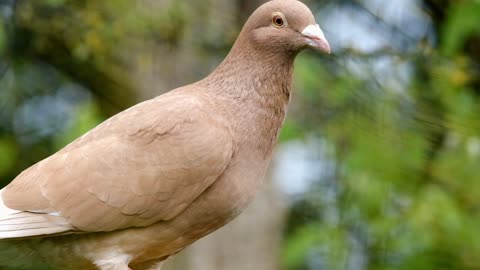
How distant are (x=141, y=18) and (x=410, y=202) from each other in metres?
2.60

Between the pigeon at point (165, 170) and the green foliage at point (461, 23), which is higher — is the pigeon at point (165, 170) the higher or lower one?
the lower one

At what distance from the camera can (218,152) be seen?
Answer: 4430 millimetres

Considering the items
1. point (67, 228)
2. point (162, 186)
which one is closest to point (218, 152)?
point (162, 186)

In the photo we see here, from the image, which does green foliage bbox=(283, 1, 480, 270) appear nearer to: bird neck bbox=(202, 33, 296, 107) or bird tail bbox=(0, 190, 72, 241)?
bird neck bbox=(202, 33, 296, 107)

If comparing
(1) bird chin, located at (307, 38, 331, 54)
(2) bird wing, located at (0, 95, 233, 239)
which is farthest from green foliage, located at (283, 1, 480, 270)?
(2) bird wing, located at (0, 95, 233, 239)

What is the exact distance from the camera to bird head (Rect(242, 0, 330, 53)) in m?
4.61

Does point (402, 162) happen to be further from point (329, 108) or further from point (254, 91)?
point (254, 91)

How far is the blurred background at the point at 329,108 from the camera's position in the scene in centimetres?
755

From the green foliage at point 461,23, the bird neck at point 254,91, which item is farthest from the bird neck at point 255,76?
the green foliage at point 461,23

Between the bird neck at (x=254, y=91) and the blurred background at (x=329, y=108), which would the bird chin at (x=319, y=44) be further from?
the blurred background at (x=329, y=108)

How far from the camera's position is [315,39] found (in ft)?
15.0

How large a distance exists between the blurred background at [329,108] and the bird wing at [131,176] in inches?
102

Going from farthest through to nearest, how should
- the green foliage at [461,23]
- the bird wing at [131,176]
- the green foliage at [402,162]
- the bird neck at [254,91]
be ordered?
the green foliage at [402,162], the green foliage at [461,23], the bird neck at [254,91], the bird wing at [131,176]

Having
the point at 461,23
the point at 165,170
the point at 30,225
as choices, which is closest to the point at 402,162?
the point at 461,23
